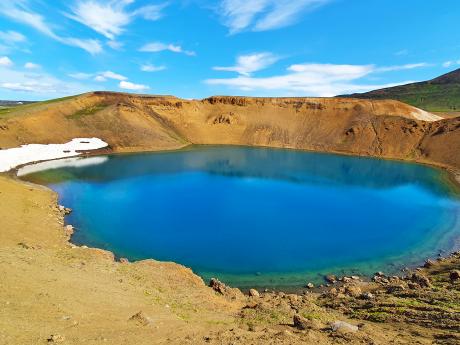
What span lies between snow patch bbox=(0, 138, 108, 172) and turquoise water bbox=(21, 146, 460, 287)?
9.52m

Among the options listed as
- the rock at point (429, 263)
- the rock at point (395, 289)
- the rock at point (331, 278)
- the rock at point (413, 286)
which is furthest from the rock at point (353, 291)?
the rock at point (429, 263)

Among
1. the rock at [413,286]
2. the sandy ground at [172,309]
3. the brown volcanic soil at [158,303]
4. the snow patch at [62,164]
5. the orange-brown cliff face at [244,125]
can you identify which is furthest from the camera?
the orange-brown cliff face at [244,125]

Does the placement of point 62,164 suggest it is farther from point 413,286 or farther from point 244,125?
point 413,286

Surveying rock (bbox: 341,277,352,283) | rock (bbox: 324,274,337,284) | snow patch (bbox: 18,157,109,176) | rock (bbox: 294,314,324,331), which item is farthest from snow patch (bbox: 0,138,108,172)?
rock (bbox: 294,314,324,331)

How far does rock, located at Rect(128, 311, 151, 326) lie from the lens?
13578 mm

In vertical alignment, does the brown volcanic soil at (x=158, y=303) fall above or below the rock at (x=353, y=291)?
above

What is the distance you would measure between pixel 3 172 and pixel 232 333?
61817mm

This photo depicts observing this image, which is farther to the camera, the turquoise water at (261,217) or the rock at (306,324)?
the turquoise water at (261,217)

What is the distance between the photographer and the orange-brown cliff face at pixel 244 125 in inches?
3809

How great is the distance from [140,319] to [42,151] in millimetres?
79173

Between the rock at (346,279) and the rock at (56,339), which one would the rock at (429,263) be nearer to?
the rock at (346,279)

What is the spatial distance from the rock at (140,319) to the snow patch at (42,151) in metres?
60.4

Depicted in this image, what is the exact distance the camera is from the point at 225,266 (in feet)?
98.9

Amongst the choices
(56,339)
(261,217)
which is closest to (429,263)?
(261,217)
